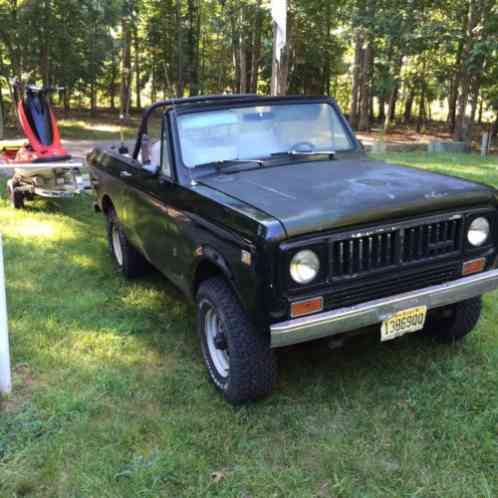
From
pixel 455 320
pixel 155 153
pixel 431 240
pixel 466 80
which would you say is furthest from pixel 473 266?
pixel 466 80

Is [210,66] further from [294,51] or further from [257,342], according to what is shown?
[257,342]

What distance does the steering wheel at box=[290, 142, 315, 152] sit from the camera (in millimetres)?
4336

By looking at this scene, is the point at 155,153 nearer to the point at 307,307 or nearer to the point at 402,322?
the point at 307,307

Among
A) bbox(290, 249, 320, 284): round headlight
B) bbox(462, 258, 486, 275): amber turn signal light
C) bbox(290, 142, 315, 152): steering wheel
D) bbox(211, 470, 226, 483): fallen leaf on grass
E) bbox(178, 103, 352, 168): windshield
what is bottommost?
bbox(211, 470, 226, 483): fallen leaf on grass

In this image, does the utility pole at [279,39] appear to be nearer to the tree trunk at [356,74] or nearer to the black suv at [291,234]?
the black suv at [291,234]

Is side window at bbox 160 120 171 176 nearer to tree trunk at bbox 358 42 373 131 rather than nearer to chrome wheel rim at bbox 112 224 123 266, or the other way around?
chrome wheel rim at bbox 112 224 123 266

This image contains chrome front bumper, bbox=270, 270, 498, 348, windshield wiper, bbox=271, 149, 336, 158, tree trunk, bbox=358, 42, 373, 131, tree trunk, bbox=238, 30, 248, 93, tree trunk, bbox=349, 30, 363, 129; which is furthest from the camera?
tree trunk, bbox=358, 42, 373, 131

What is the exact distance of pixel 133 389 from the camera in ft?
12.1

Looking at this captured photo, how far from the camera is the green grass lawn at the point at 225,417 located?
2.85 meters

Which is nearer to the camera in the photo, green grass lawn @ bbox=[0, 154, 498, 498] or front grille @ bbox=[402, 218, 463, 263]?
green grass lawn @ bbox=[0, 154, 498, 498]

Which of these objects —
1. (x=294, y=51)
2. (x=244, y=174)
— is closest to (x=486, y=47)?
(x=294, y=51)

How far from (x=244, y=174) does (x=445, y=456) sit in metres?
2.14

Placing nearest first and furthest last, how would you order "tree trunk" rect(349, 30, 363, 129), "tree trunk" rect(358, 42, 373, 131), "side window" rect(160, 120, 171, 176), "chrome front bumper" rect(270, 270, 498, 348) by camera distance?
"chrome front bumper" rect(270, 270, 498, 348) < "side window" rect(160, 120, 171, 176) < "tree trunk" rect(349, 30, 363, 129) < "tree trunk" rect(358, 42, 373, 131)

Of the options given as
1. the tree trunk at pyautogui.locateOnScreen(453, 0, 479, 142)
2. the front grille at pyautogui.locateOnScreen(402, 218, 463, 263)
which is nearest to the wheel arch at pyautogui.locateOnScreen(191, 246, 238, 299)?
the front grille at pyautogui.locateOnScreen(402, 218, 463, 263)
